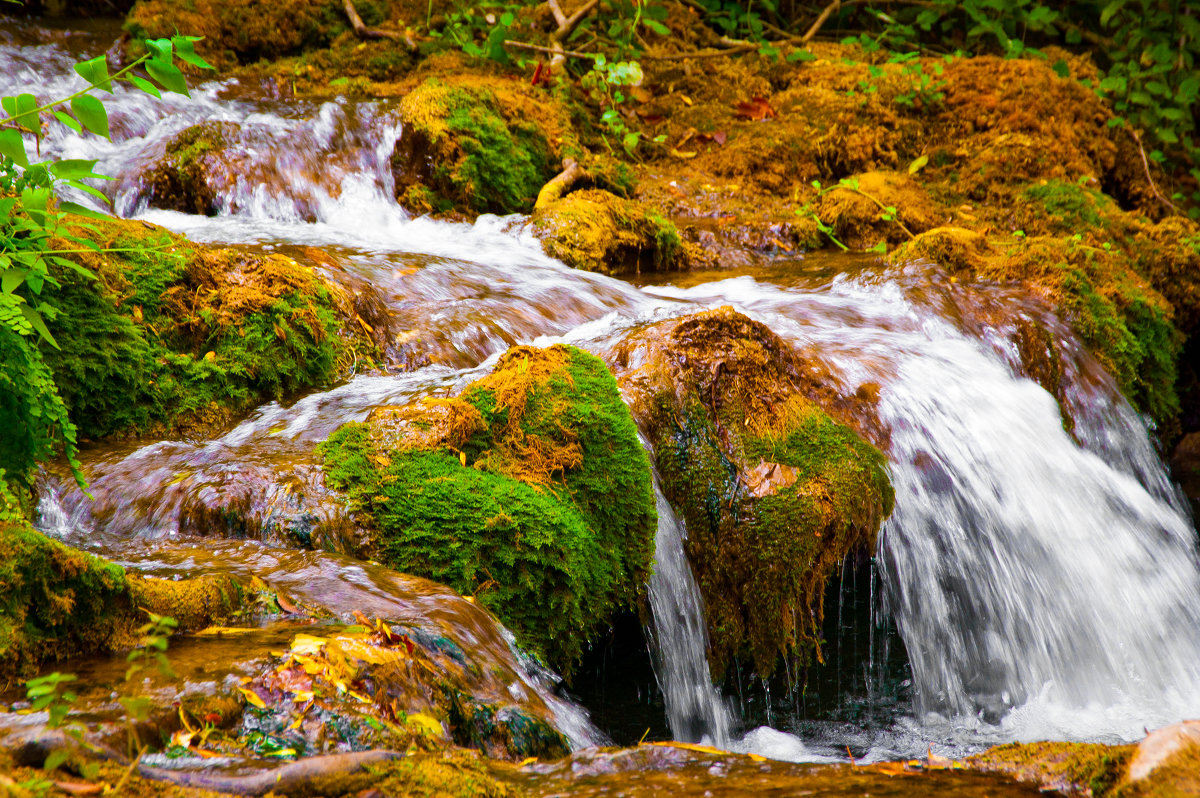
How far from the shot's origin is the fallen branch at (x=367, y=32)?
924 cm

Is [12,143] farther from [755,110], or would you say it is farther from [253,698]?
[755,110]

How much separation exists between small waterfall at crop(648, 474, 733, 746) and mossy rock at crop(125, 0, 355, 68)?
786 cm

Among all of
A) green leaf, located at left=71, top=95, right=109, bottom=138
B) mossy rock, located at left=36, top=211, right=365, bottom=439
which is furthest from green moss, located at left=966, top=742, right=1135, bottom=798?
mossy rock, located at left=36, top=211, right=365, bottom=439

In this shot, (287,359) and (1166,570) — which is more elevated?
(287,359)

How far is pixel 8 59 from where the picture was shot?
7.82m

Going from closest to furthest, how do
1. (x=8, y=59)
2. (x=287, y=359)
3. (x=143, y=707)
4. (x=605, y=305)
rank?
(x=143, y=707)
(x=287, y=359)
(x=605, y=305)
(x=8, y=59)

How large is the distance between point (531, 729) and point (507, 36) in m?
8.46

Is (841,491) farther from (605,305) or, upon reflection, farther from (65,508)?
(65,508)

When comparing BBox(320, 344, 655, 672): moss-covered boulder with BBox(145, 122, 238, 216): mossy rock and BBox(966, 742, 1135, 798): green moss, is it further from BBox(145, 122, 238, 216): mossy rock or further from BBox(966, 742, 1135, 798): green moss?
BBox(145, 122, 238, 216): mossy rock

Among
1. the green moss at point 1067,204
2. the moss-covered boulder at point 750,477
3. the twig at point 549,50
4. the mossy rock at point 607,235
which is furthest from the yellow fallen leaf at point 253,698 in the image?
the twig at point 549,50

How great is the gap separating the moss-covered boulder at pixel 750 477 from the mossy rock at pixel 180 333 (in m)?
1.55

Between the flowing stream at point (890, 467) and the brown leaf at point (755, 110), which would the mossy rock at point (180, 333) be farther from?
the brown leaf at point (755, 110)

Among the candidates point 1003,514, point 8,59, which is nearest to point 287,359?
point 1003,514

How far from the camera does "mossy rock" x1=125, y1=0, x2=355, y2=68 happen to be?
8789 mm
